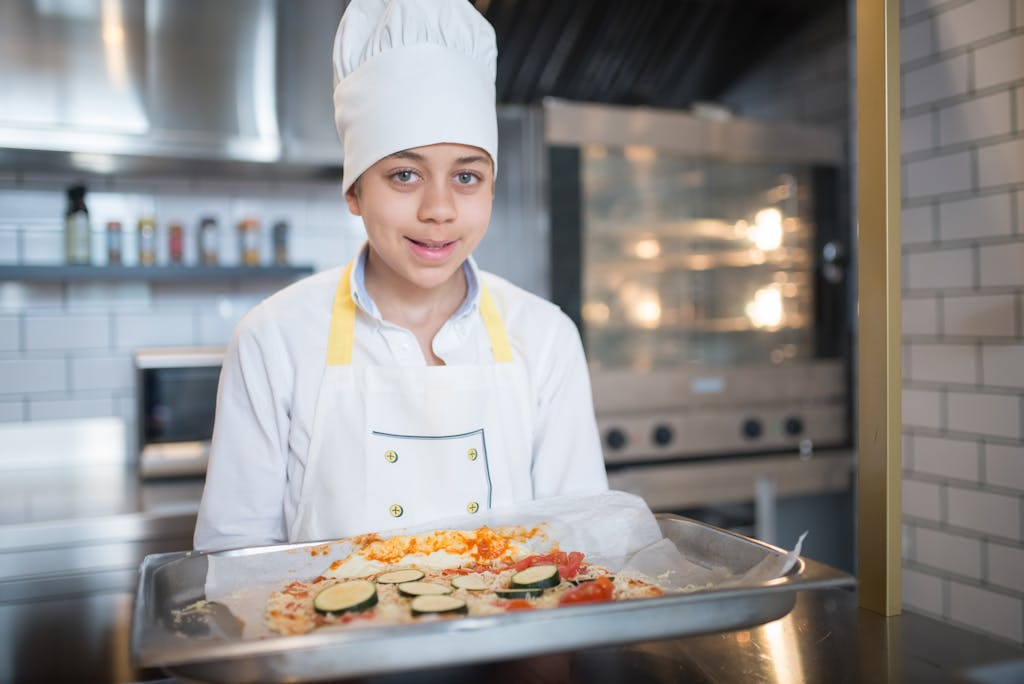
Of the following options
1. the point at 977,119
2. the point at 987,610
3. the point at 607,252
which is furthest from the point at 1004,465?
the point at 607,252

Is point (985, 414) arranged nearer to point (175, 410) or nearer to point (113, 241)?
point (175, 410)

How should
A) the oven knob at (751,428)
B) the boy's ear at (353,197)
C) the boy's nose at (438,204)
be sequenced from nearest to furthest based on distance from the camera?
the boy's nose at (438,204) → the boy's ear at (353,197) → the oven knob at (751,428)

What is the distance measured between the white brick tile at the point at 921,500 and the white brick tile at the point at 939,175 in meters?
0.70

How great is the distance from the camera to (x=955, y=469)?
1.98 meters

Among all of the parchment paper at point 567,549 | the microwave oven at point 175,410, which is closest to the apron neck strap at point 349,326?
the parchment paper at point 567,549

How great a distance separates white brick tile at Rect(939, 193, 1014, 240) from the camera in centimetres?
186

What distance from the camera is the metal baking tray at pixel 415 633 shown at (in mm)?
622

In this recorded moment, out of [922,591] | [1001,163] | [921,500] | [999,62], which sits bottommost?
[922,591]

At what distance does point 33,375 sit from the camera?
8.16ft

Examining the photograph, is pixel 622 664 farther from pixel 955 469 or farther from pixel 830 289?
pixel 830 289

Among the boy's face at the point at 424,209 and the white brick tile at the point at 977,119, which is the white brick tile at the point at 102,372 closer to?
the boy's face at the point at 424,209

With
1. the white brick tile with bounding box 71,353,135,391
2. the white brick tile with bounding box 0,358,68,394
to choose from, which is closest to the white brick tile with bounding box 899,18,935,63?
the white brick tile with bounding box 71,353,135,391

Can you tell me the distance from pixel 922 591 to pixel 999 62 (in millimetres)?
1227

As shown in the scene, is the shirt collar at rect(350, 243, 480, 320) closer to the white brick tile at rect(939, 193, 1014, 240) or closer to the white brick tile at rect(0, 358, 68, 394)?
the white brick tile at rect(939, 193, 1014, 240)
